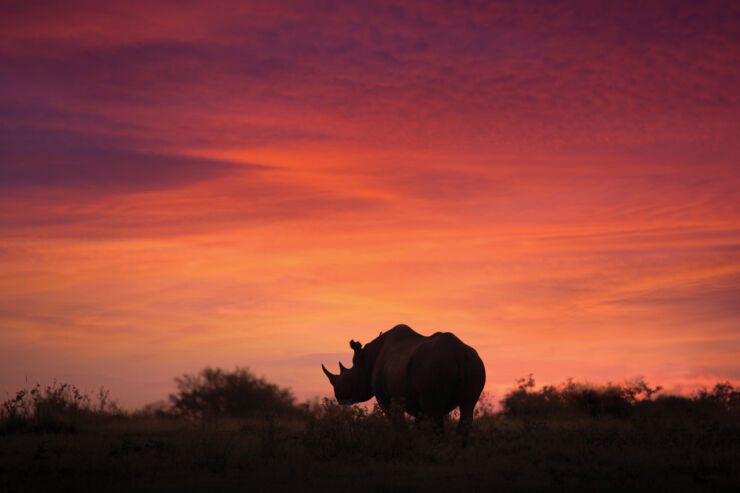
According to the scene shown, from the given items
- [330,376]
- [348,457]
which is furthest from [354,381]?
[348,457]

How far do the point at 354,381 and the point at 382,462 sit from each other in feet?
18.1

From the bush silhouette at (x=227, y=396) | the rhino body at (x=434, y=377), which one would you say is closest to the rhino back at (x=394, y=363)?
the rhino body at (x=434, y=377)

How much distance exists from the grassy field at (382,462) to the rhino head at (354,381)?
2.54 metres

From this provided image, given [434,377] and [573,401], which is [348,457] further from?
[573,401]

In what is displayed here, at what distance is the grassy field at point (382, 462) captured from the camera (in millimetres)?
9352

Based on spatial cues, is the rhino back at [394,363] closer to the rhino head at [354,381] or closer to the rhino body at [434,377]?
the rhino body at [434,377]

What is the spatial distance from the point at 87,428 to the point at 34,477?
23.7 feet

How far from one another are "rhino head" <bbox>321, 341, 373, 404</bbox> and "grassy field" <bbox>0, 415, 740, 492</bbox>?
2541 millimetres

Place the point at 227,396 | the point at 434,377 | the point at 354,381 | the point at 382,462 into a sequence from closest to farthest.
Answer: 1. the point at 382,462
2. the point at 434,377
3. the point at 354,381
4. the point at 227,396

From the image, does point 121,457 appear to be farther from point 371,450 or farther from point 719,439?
point 719,439

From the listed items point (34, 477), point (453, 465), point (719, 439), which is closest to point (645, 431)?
point (719, 439)

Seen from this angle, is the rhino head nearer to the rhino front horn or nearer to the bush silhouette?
the rhino front horn

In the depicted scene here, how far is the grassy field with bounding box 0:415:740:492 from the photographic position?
9.35m

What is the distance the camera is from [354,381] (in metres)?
16.4
